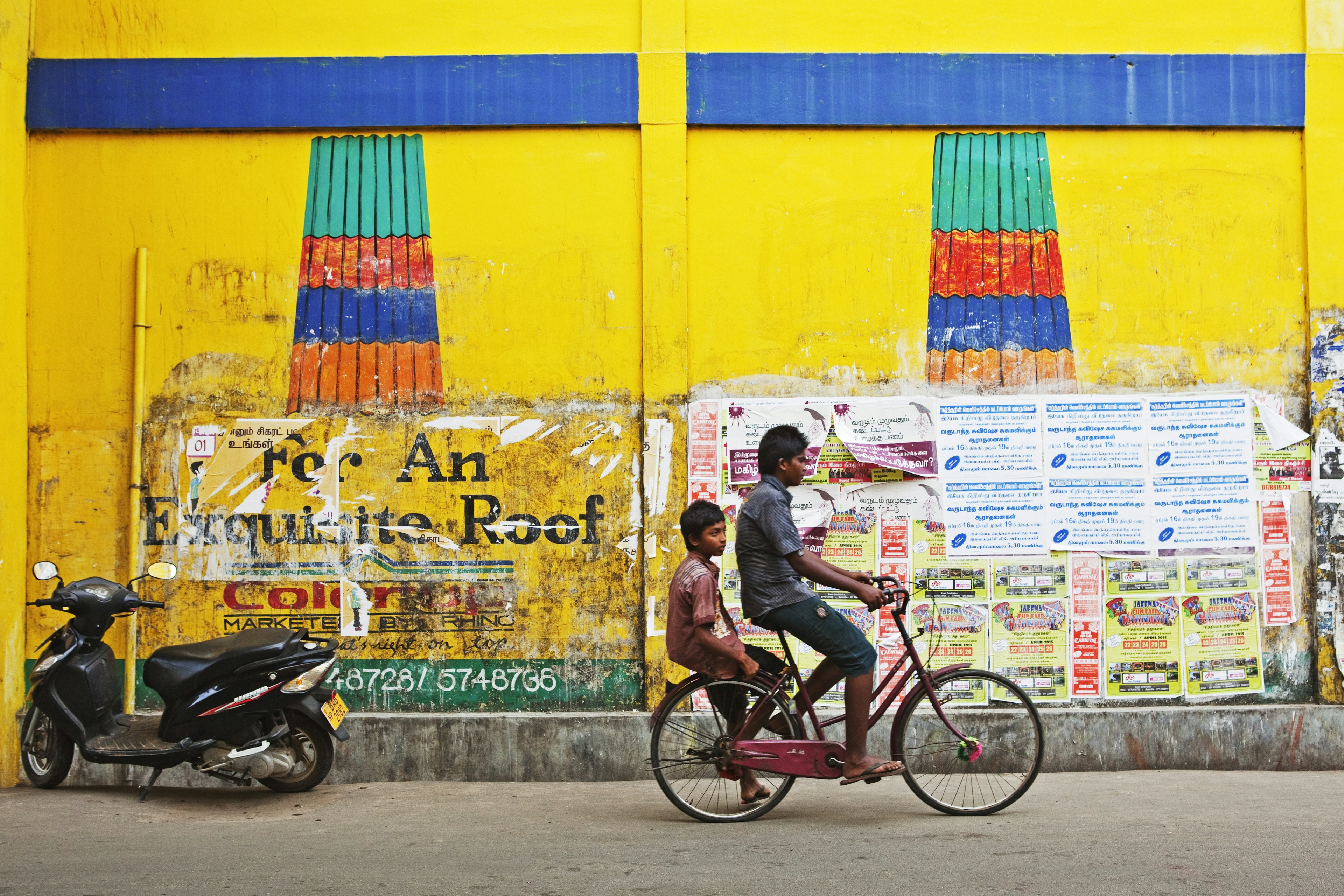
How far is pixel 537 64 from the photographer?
270 inches

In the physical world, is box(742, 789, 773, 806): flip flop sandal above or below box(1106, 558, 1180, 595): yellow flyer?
below

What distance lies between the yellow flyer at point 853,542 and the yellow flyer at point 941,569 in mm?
228

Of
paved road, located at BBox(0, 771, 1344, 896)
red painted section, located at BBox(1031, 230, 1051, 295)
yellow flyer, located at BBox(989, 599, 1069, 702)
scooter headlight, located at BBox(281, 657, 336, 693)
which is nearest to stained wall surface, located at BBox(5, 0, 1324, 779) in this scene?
red painted section, located at BBox(1031, 230, 1051, 295)

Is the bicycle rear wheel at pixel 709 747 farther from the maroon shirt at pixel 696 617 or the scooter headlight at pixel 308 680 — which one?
the scooter headlight at pixel 308 680

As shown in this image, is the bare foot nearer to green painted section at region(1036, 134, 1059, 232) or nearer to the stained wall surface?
the stained wall surface

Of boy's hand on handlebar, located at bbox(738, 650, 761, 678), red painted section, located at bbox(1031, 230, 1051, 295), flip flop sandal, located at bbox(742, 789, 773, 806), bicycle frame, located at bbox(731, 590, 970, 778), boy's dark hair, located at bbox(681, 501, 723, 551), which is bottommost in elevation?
flip flop sandal, located at bbox(742, 789, 773, 806)

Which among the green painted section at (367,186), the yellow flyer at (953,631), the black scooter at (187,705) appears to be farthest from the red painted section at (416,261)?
the yellow flyer at (953,631)

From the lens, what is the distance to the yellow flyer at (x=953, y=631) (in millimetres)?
6688

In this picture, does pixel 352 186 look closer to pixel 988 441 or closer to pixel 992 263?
pixel 992 263

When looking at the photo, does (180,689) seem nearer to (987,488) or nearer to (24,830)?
(24,830)

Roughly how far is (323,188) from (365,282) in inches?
24.5

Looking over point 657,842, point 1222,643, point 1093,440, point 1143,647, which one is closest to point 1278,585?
point 1222,643

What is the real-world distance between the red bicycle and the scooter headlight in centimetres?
181

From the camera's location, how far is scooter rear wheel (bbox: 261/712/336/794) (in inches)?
232
